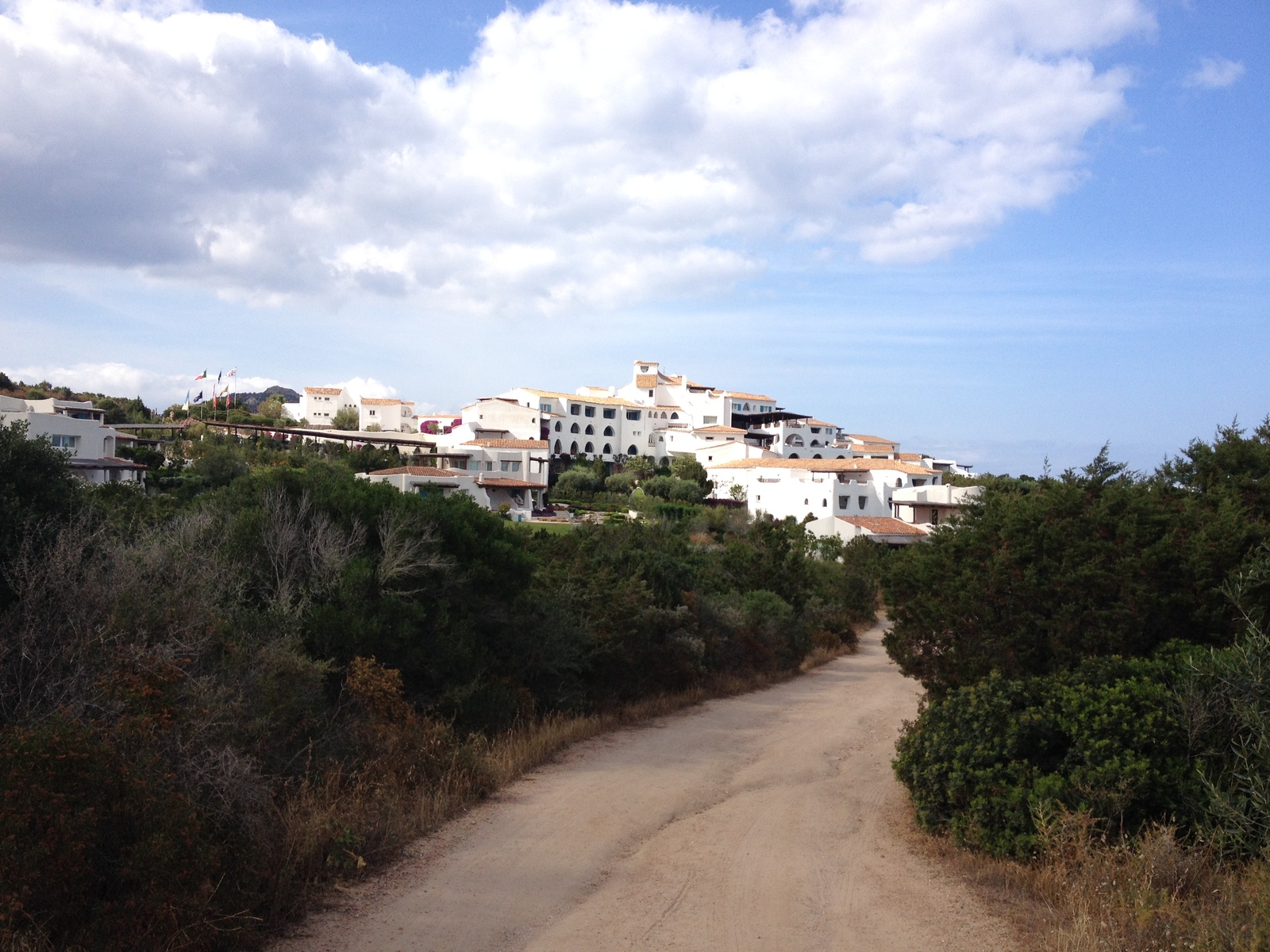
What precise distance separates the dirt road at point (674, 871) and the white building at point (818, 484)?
51610 millimetres

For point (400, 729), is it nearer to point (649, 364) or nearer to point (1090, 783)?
point (1090, 783)

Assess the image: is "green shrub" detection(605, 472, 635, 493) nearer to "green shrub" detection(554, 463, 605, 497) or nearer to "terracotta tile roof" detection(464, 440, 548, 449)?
"green shrub" detection(554, 463, 605, 497)

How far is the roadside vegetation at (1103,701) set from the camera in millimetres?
7242

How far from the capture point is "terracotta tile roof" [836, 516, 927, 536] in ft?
188

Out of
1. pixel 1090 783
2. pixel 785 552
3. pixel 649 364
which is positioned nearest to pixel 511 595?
pixel 1090 783

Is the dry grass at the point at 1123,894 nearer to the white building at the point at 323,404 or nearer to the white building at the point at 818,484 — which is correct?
the white building at the point at 818,484

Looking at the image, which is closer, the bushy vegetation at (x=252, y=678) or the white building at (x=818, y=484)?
the bushy vegetation at (x=252, y=678)

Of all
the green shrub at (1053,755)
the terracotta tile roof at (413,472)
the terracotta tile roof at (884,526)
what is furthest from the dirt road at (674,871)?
the terracotta tile roof at (413,472)

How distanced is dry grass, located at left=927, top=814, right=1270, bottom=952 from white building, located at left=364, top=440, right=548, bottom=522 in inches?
2202

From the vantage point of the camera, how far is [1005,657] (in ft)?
34.7

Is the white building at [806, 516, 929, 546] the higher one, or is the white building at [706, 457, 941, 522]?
the white building at [706, 457, 941, 522]

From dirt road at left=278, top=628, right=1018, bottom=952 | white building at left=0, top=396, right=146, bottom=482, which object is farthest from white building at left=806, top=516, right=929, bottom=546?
dirt road at left=278, top=628, right=1018, bottom=952

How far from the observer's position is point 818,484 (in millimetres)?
68312

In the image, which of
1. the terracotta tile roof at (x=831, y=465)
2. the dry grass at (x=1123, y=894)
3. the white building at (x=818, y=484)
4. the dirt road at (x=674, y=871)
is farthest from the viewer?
the terracotta tile roof at (x=831, y=465)
